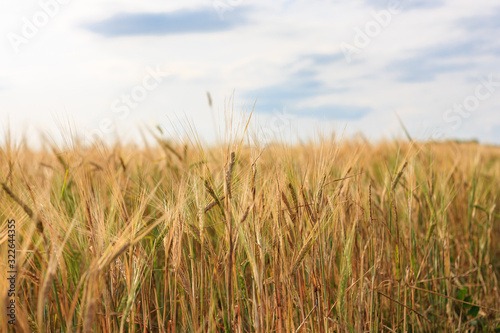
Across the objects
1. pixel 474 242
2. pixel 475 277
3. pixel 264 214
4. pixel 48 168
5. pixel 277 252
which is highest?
pixel 48 168

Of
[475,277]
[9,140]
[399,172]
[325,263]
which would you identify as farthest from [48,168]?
[475,277]

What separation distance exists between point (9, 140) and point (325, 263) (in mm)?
1125

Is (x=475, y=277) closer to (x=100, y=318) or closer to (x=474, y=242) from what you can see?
(x=474, y=242)

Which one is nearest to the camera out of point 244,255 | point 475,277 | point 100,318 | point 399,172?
point 100,318

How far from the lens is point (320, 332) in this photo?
3.74 ft

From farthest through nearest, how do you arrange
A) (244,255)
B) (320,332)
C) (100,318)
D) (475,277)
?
(475,277), (244,255), (320,332), (100,318)

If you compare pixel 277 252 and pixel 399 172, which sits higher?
pixel 399 172

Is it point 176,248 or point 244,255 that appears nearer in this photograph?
point 176,248

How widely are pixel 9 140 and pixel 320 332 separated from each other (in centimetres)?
119

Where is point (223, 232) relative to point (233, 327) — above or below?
above

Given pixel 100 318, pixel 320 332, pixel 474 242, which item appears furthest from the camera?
pixel 474 242

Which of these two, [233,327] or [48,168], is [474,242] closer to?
[233,327]

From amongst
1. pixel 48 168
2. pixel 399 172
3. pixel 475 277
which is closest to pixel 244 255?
pixel 399 172

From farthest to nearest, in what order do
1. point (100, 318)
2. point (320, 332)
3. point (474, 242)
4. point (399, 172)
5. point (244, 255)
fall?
point (474, 242) < point (399, 172) < point (244, 255) < point (320, 332) < point (100, 318)
